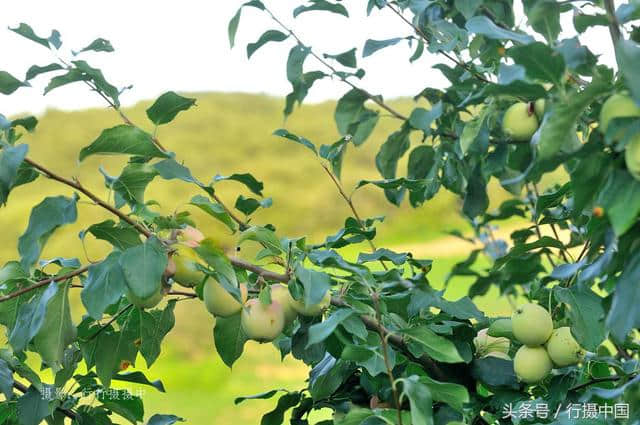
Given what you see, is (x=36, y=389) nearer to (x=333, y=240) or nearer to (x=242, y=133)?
(x=333, y=240)

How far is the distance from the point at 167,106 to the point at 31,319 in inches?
9.2

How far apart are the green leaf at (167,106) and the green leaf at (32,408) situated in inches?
13.6

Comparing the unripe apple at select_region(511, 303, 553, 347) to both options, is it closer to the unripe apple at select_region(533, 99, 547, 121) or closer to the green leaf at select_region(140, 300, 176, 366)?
the unripe apple at select_region(533, 99, 547, 121)

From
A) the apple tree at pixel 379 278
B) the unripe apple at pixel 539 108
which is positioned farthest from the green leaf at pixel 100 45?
the unripe apple at pixel 539 108

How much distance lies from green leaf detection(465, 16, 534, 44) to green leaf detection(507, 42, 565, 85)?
3cm

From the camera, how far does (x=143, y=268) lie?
0.65 meters

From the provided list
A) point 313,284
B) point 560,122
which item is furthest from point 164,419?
point 560,122

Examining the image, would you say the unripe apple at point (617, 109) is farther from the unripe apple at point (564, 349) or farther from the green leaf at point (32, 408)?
the green leaf at point (32, 408)

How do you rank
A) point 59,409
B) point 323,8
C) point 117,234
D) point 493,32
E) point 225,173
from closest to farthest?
1. point 493,32
2. point 117,234
3. point 59,409
4. point 323,8
5. point 225,173

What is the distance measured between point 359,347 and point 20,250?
29 centimetres

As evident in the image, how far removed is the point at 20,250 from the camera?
65 centimetres

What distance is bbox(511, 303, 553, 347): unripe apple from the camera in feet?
2.62

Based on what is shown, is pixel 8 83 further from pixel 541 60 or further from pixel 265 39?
pixel 541 60

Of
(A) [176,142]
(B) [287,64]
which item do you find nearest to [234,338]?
(B) [287,64]
